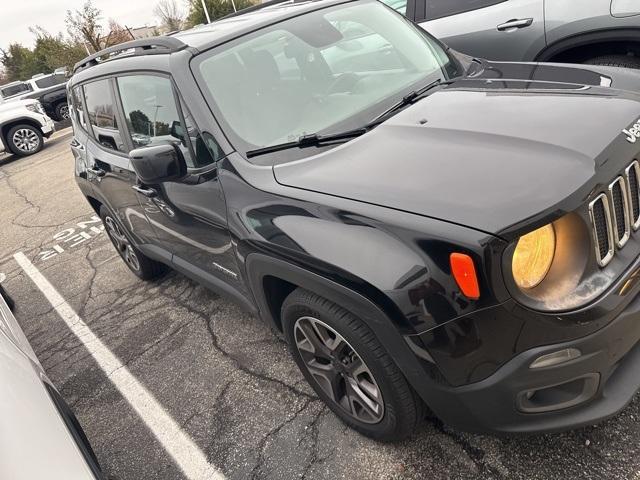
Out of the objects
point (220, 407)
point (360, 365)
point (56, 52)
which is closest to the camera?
point (360, 365)

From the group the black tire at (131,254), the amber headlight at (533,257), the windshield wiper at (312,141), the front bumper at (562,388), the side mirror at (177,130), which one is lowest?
the black tire at (131,254)

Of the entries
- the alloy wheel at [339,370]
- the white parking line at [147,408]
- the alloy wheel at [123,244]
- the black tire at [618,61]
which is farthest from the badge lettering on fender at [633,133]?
the alloy wheel at [123,244]

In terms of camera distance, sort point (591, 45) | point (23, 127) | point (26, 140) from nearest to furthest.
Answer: point (591, 45) < point (23, 127) < point (26, 140)

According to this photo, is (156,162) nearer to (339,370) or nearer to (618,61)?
(339,370)

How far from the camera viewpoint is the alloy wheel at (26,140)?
503 inches

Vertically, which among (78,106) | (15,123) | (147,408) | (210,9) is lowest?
(147,408)

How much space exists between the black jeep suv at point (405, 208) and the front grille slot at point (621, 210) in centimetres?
1

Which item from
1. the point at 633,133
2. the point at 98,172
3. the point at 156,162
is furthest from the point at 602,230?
the point at 98,172

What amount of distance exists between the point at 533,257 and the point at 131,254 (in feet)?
11.9

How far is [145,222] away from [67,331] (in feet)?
4.57

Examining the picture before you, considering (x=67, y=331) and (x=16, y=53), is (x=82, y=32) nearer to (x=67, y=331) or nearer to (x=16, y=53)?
(x=16, y=53)

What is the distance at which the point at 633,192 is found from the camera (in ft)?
5.64

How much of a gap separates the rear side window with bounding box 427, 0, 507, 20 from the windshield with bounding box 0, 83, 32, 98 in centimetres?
1762

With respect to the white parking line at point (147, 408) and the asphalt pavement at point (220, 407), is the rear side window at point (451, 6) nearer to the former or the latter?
the asphalt pavement at point (220, 407)
